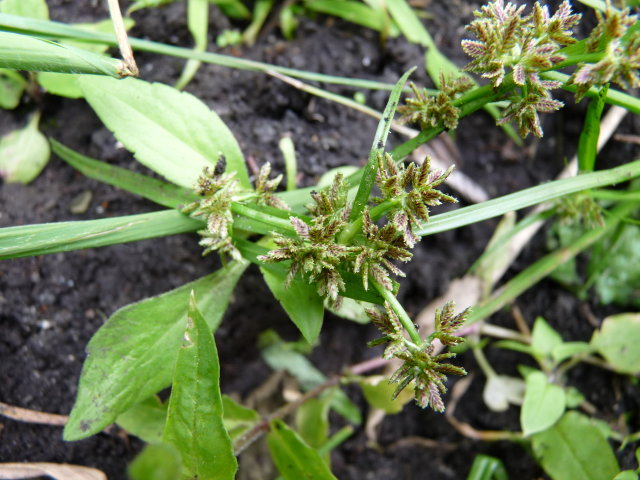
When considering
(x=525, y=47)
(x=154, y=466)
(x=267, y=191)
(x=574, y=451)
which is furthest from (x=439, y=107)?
(x=574, y=451)

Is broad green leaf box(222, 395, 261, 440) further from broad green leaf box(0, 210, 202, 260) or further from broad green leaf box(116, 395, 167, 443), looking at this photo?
broad green leaf box(0, 210, 202, 260)

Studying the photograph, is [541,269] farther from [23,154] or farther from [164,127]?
[23,154]

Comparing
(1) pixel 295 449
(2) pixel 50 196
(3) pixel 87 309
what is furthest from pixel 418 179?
(2) pixel 50 196

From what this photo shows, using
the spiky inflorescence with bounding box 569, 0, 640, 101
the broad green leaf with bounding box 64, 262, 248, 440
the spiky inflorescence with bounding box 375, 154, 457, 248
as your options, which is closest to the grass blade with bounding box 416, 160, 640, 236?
the spiky inflorescence with bounding box 375, 154, 457, 248

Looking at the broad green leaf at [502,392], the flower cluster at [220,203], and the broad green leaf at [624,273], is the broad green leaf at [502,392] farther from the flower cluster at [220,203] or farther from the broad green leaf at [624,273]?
the flower cluster at [220,203]

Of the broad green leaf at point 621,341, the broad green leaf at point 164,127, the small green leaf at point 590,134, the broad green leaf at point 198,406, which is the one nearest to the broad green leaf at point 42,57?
the broad green leaf at point 164,127
